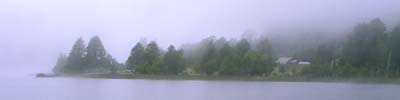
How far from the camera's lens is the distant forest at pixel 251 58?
257ft

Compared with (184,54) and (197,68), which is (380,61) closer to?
(197,68)

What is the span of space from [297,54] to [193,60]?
61.5 feet

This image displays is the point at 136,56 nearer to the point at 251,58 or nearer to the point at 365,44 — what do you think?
the point at 251,58

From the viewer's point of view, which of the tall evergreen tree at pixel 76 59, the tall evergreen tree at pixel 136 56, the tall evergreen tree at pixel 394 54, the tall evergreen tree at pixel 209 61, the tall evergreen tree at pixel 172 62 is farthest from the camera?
the tall evergreen tree at pixel 76 59

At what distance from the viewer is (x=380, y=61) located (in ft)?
261

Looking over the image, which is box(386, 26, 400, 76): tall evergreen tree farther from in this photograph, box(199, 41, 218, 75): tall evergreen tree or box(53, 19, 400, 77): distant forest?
box(199, 41, 218, 75): tall evergreen tree

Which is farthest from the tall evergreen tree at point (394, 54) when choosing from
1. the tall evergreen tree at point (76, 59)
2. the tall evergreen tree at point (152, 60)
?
the tall evergreen tree at point (76, 59)

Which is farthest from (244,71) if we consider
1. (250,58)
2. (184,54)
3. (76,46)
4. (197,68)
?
(76,46)

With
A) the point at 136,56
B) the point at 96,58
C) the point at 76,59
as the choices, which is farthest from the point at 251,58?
the point at 76,59

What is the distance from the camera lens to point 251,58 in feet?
297

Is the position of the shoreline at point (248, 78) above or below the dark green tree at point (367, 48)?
below

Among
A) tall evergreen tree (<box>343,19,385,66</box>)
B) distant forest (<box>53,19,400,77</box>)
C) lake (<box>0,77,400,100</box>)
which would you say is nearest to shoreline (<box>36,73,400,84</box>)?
distant forest (<box>53,19,400,77</box>)

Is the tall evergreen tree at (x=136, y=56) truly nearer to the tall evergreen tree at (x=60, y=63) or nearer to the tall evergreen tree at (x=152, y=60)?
the tall evergreen tree at (x=152, y=60)

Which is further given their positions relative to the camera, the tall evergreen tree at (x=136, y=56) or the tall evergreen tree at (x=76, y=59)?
the tall evergreen tree at (x=76, y=59)
